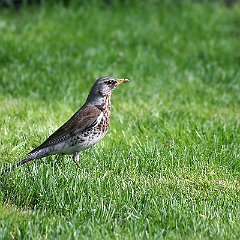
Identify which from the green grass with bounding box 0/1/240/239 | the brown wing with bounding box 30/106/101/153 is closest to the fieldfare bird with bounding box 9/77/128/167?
the brown wing with bounding box 30/106/101/153

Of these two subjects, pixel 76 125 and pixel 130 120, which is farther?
pixel 130 120

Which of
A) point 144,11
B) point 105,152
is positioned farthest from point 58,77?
point 144,11

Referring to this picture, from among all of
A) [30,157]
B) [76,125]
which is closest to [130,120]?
[76,125]

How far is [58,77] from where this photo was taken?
10.8m

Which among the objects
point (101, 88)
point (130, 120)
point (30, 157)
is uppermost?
point (101, 88)

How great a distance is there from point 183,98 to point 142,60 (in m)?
1.92

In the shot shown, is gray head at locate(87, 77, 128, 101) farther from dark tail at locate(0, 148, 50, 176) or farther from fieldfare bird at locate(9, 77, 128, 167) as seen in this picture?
dark tail at locate(0, 148, 50, 176)

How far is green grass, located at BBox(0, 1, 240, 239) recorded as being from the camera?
6109 mm

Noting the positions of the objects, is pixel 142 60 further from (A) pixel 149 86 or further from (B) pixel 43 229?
(B) pixel 43 229

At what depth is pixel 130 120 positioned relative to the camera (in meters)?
9.08

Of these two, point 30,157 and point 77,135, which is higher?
point 77,135

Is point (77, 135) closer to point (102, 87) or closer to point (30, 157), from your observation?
point (30, 157)

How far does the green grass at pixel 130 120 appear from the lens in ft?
20.0

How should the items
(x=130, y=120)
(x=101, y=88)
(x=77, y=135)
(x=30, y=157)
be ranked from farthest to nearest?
(x=130, y=120) → (x=101, y=88) → (x=77, y=135) → (x=30, y=157)
